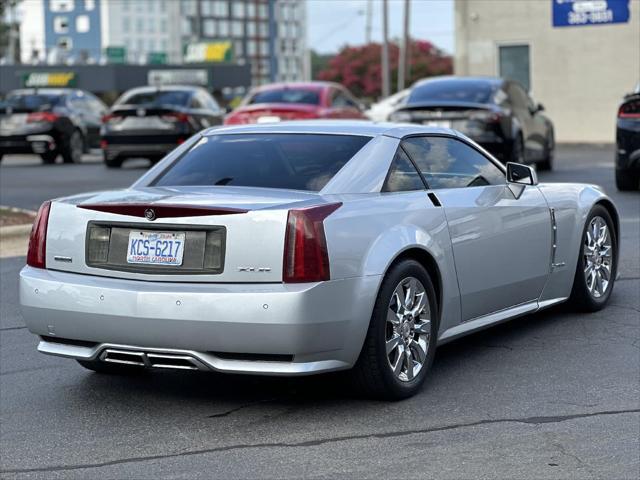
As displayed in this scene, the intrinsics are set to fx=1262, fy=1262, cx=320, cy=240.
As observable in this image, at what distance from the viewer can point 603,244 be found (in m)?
8.45

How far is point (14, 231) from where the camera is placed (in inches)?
504

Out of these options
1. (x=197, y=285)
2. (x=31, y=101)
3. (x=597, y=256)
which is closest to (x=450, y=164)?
(x=597, y=256)

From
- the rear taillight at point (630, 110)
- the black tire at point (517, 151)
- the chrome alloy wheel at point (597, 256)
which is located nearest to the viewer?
the chrome alloy wheel at point (597, 256)

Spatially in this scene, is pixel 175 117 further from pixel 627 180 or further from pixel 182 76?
pixel 182 76

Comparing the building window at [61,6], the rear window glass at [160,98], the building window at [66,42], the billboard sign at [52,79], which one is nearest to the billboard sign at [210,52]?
the building window at [66,42]

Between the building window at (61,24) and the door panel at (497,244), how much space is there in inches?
6620

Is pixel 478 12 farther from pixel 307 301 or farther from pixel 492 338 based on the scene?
pixel 307 301

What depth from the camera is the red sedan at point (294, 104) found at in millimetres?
21219

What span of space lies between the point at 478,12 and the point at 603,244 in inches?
990

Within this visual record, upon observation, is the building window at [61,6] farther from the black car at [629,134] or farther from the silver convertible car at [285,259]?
the silver convertible car at [285,259]

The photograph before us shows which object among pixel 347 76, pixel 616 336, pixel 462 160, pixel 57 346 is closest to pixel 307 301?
pixel 57 346

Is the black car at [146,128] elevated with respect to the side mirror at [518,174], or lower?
elevated

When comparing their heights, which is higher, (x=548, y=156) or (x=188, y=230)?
(x=548, y=156)

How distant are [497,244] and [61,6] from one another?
169 metres
